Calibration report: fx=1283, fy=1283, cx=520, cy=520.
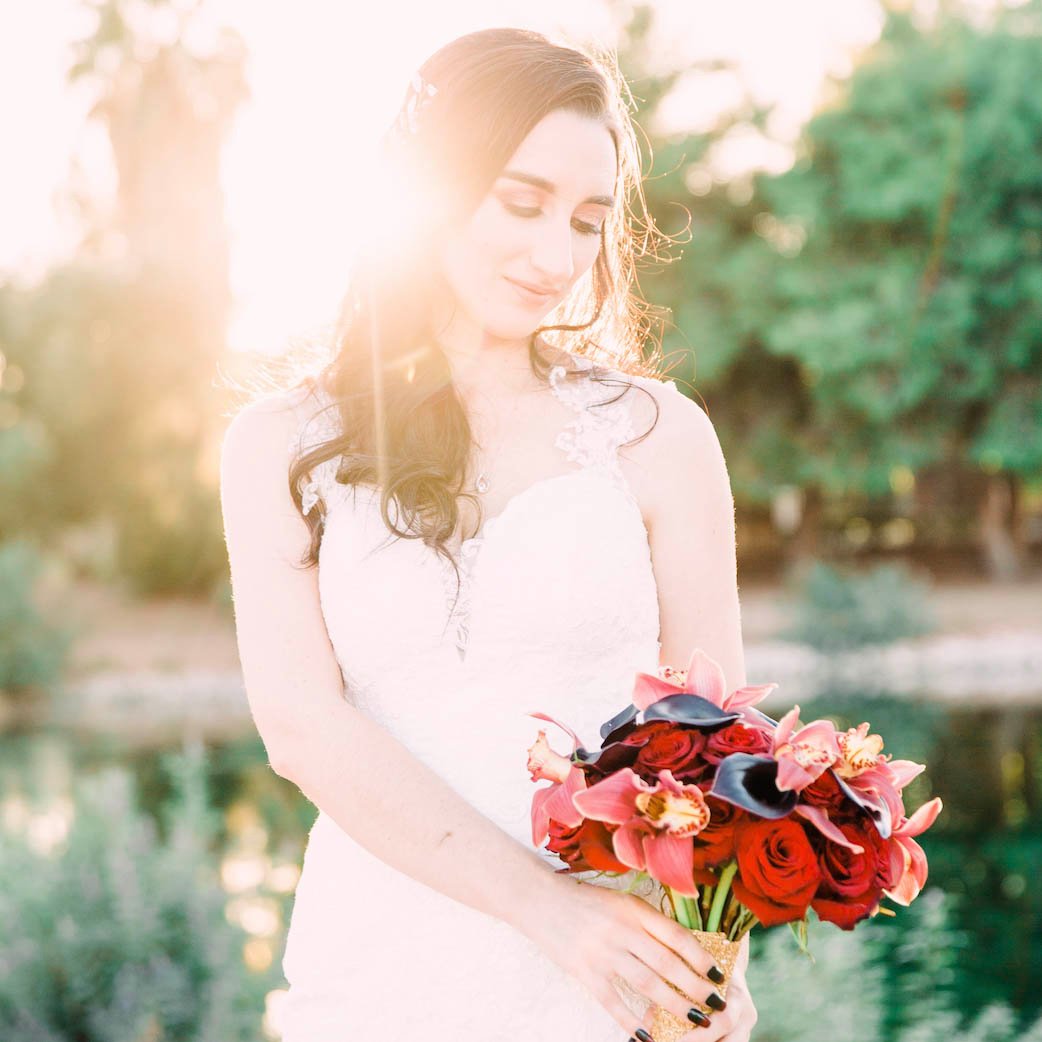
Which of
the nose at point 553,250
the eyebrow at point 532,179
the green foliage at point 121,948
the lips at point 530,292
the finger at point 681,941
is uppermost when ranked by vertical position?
the eyebrow at point 532,179

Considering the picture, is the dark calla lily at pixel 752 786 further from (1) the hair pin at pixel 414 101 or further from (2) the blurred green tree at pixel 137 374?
(2) the blurred green tree at pixel 137 374

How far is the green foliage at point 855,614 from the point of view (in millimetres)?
17922

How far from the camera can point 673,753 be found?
1.54 m

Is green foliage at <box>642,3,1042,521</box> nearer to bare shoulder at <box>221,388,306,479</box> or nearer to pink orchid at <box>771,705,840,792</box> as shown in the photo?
bare shoulder at <box>221,388,306,479</box>

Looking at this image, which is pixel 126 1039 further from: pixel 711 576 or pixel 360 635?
pixel 711 576

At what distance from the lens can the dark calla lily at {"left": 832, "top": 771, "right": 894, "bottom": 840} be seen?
154 cm

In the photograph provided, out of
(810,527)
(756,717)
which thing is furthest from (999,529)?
(756,717)

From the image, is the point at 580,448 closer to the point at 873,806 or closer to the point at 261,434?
the point at 261,434

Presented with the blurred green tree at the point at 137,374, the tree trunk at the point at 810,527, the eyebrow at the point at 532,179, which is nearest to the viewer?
the eyebrow at the point at 532,179

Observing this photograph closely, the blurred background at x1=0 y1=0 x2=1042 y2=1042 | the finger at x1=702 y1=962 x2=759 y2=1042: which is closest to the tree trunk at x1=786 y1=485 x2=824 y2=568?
the blurred background at x1=0 y1=0 x2=1042 y2=1042

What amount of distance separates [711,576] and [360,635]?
55 cm

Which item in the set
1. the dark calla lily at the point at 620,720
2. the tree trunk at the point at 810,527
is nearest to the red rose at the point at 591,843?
the dark calla lily at the point at 620,720

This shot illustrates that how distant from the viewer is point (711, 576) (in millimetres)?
2004

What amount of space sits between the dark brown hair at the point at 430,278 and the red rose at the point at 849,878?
0.77 meters
